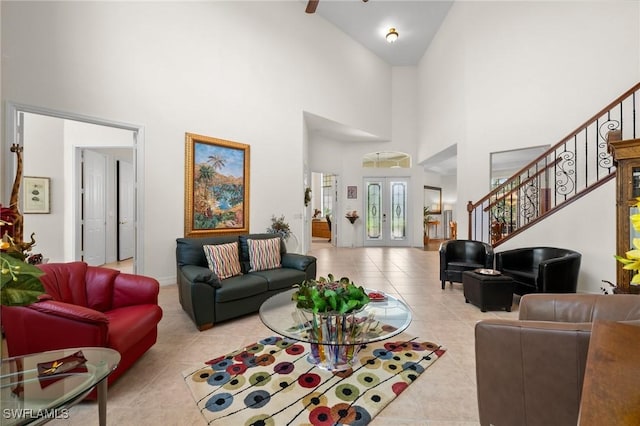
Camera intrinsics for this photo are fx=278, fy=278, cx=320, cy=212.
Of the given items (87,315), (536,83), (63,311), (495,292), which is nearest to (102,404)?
(87,315)

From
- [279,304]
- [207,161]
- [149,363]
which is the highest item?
[207,161]

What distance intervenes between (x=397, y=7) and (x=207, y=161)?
18.4 ft

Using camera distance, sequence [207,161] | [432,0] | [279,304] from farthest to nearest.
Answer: [432,0], [207,161], [279,304]

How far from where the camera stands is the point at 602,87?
13.3 feet

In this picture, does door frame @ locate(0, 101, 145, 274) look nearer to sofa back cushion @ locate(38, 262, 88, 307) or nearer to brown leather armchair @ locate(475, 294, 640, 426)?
sofa back cushion @ locate(38, 262, 88, 307)

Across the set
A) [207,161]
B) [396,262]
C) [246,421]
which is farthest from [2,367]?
[396,262]

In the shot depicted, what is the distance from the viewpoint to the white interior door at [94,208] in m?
5.29

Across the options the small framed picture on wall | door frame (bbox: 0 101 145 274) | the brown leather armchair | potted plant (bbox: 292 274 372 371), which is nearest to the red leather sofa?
potted plant (bbox: 292 274 372 371)

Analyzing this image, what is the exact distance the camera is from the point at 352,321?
2031 millimetres

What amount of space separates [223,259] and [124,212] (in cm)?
452

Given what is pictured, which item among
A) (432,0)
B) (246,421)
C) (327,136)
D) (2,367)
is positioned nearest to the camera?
(2,367)

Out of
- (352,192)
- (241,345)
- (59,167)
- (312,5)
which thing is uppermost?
(312,5)

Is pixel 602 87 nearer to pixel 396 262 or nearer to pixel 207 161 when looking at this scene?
pixel 396 262

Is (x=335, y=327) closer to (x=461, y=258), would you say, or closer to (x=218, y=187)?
(x=461, y=258)
